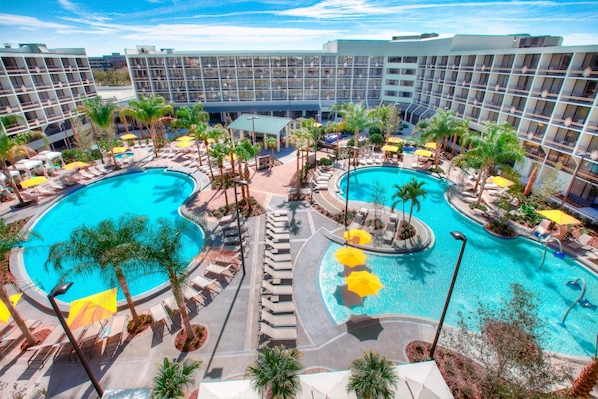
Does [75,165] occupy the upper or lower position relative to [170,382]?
upper

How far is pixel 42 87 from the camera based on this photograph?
43188mm

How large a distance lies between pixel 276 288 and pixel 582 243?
24156 millimetres

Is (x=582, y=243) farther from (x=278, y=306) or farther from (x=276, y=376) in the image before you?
(x=276, y=376)

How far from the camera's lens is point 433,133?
1388 inches

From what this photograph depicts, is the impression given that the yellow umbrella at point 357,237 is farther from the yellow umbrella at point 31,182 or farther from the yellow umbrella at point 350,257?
the yellow umbrella at point 31,182

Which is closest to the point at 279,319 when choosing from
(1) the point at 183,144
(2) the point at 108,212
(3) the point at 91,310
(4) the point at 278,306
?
(4) the point at 278,306

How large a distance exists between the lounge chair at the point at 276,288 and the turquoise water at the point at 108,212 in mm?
7014

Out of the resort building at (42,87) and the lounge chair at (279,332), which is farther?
the resort building at (42,87)

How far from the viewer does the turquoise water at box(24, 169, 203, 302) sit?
20.3 meters

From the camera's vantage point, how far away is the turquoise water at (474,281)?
17016 millimetres

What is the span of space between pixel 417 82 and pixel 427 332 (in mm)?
51481

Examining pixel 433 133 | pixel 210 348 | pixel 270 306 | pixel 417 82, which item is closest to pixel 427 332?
pixel 270 306

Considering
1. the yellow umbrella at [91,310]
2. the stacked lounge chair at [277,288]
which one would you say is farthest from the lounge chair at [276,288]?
the yellow umbrella at [91,310]

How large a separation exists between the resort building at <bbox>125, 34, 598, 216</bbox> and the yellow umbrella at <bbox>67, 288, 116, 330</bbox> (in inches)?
1512
